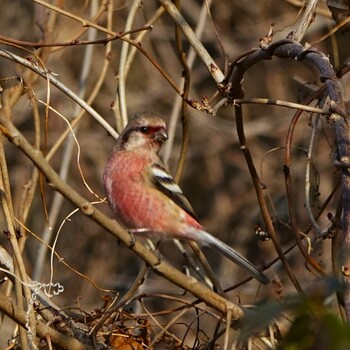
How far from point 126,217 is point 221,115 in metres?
5.43

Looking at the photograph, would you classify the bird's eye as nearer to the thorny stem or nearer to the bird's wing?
the bird's wing

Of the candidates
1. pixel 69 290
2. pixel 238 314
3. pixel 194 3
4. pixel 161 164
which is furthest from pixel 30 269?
pixel 238 314

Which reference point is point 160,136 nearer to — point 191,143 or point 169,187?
point 169,187

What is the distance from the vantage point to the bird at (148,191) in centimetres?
424

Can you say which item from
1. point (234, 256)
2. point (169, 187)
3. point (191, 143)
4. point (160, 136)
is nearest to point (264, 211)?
point (234, 256)

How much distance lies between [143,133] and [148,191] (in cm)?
34

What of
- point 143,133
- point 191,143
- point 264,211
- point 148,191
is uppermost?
point 191,143

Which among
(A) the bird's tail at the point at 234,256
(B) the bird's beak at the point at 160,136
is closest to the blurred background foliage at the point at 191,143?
(B) the bird's beak at the point at 160,136

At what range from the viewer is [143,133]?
4.53 m

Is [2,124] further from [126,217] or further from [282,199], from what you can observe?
[282,199]

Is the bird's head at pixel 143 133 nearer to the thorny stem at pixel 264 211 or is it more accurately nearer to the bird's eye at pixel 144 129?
the bird's eye at pixel 144 129

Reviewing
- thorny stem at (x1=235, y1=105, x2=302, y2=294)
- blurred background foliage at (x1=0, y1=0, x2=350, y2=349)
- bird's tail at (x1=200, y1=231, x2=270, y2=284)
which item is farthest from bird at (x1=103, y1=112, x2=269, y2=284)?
blurred background foliage at (x1=0, y1=0, x2=350, y2=349)

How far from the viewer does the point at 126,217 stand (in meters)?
4.23

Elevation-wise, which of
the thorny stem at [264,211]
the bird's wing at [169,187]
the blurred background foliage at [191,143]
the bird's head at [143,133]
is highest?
the blurred background foliage at [191,143]
